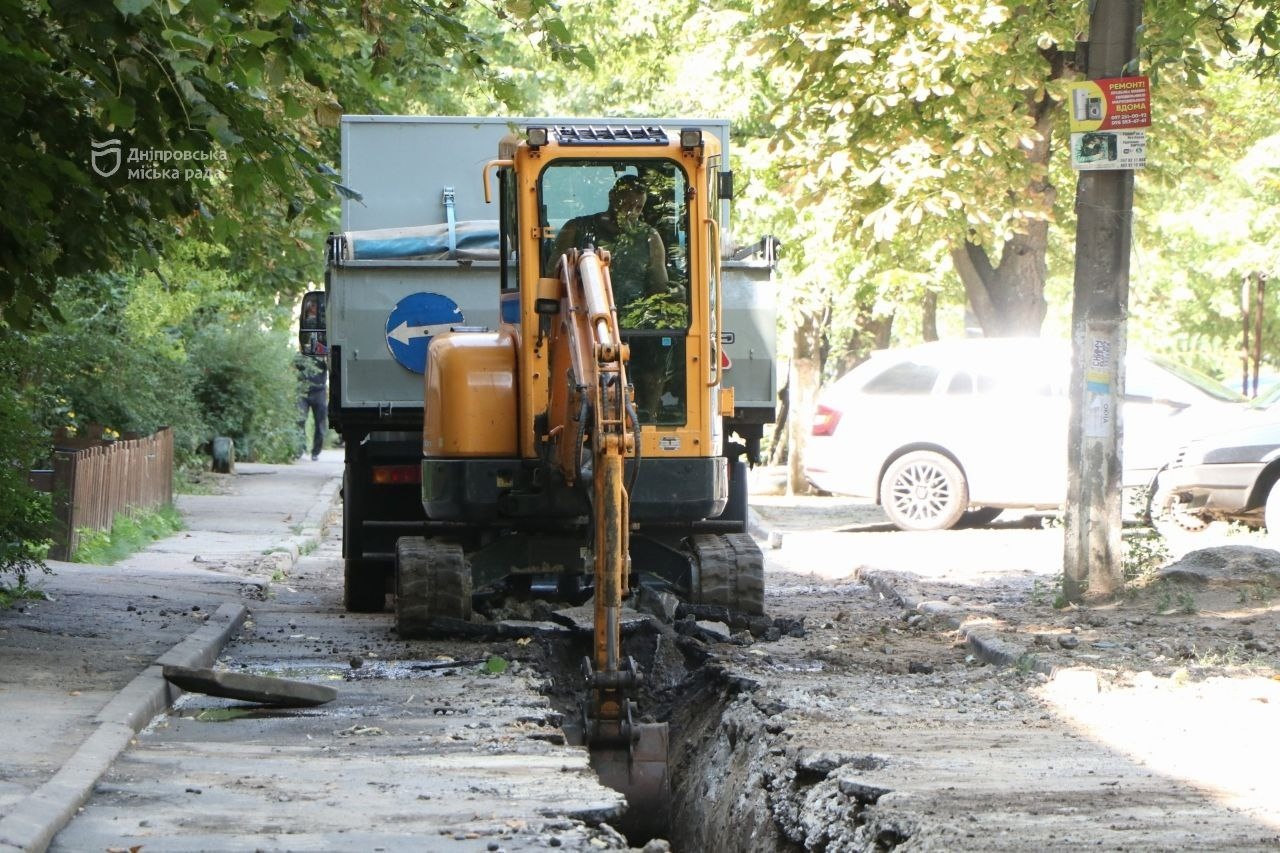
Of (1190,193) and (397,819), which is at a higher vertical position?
(1190,193)

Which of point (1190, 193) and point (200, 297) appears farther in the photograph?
point (1190, 193)

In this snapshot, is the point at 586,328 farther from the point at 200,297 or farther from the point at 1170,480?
the point at 200,297

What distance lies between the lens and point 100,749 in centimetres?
678

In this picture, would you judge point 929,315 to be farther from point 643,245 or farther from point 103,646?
point 103,646

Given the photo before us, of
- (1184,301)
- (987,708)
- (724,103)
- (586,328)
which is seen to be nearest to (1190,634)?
(987,708)

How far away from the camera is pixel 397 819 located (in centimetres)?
589

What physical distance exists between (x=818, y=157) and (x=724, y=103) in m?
8.30

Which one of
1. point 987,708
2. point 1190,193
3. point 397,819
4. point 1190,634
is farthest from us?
point 1190,193

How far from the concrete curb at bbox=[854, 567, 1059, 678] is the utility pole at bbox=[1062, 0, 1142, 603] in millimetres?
873

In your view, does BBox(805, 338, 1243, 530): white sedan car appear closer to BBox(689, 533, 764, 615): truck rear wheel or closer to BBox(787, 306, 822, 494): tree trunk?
BBox(787, 306, 822, 494): tree trunk

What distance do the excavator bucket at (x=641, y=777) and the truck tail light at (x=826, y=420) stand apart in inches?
458

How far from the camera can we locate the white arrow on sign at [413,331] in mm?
Answer: 11773

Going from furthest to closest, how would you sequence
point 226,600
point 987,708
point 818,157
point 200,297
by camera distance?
point 200,297 → point 818,157 → point 226,600 → point 987,708

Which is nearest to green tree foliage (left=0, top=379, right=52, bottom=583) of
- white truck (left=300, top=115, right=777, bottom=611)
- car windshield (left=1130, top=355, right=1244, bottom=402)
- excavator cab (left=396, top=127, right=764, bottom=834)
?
white truck (left=300, top=115, right=777, bottom=611)
